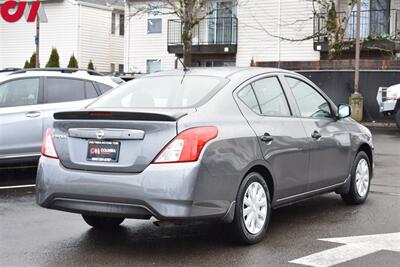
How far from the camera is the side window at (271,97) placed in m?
6.35

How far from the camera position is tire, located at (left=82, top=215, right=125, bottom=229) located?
6473mm

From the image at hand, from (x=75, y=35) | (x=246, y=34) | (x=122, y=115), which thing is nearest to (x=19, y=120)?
(x=122, y=115)

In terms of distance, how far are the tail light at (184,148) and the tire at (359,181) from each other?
2.96 metres

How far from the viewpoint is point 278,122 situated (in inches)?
249

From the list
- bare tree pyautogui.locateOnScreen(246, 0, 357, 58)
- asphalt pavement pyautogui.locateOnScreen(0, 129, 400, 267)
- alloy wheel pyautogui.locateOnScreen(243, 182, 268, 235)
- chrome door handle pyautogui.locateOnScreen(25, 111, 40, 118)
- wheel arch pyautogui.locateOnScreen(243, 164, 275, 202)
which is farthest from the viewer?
bare tree pyautogui.locateOnScreen(246, 0, 357, 58)

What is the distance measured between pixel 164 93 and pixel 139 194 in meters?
1.31

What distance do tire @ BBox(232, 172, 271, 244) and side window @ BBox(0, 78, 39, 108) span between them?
4.89m

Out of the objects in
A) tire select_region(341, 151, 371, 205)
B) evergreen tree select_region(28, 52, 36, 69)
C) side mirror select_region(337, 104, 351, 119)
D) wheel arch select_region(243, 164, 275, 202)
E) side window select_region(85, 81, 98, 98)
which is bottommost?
tire select_region(341, 151, 371, 205)

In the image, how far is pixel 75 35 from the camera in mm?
34656

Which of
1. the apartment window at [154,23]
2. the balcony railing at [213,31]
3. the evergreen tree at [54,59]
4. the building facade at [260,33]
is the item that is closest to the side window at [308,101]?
the building facade at [260,33]

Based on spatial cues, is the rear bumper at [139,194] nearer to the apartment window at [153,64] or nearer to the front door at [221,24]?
the front door at [221,24]

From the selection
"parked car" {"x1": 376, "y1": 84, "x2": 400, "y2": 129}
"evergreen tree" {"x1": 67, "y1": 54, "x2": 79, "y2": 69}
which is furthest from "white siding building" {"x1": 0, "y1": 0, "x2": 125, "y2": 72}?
"parked car" {"x1": 376, "y1": 84, "x2": 400, "y2": 129}

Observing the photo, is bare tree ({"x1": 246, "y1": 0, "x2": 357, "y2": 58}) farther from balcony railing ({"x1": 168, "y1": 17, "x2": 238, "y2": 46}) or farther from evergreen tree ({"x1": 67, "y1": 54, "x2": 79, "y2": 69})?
evergreen tree ({"x1": 67, "y1": 54, "x2": 79, "y2": 69})

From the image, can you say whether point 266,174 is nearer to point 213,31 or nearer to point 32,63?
point 213,31
